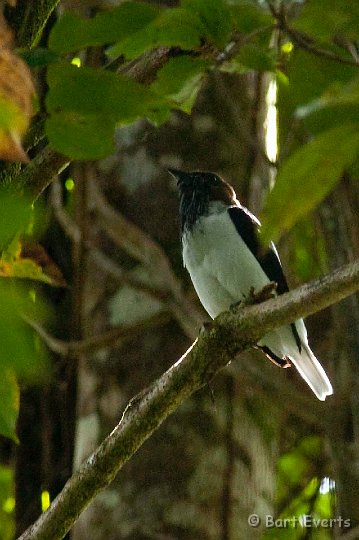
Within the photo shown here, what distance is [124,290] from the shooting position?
163 inches

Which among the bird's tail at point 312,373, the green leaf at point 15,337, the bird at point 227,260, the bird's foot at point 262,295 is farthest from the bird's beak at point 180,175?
the green leaf at point 15,337

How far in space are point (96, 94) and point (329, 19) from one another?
0.34 metres

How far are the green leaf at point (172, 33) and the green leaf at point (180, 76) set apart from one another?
12 centimetres

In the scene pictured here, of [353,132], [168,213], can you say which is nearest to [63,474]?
[168,213]

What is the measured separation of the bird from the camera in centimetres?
385

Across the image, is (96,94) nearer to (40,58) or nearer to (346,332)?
(40,58)

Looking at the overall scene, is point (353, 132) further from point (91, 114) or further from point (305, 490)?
point (305, 490)

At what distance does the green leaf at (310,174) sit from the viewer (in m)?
0.93

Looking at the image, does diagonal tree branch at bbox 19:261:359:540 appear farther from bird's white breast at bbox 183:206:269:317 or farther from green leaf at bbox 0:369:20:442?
bird's white breast at bbox 183:206:269:317

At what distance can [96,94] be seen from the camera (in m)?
1.29

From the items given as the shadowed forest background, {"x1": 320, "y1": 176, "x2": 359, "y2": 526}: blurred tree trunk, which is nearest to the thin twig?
the shadowed forest background

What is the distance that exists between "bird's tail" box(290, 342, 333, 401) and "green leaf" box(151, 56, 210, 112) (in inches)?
97.3

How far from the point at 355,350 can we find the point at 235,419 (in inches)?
42.5

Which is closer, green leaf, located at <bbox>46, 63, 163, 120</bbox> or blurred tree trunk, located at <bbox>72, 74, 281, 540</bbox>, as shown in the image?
green leaf, located at <bbox>46, 63, 163, 120</bbox>
